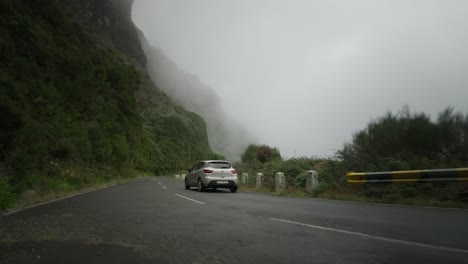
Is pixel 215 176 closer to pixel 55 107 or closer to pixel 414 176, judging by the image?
pixel 414 176

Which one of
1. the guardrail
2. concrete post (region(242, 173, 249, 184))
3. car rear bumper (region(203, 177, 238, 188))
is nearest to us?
the guardrail

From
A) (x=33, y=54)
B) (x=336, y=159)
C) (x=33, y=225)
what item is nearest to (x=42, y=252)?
(x=33, y=225)

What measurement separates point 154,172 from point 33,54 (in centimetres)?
5358

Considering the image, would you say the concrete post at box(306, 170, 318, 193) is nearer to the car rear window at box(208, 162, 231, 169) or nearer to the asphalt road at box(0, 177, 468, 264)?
the car rear window at box(208, 162, 231, 169)

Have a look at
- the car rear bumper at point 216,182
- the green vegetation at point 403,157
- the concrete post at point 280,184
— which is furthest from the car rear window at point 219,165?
the green vegetation at point 403,157

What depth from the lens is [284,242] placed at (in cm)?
452

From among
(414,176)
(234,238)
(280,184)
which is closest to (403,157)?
(414,176)

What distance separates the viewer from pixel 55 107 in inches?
945

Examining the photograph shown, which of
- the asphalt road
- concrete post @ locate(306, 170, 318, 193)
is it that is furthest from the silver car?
the asphalt road

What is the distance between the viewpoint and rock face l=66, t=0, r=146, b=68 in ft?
268

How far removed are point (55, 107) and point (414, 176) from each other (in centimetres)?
2278

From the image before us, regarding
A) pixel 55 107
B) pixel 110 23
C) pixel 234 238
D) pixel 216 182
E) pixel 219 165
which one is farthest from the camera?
pixel 110 23

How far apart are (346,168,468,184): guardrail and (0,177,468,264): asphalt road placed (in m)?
1.79

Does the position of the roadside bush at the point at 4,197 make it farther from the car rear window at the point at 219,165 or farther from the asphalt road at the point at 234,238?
the car rear window at the point at 219,165
